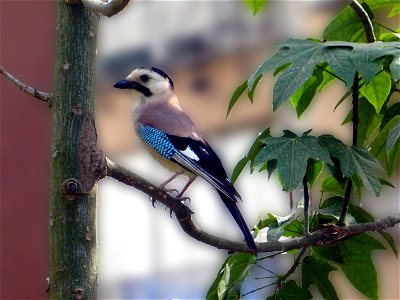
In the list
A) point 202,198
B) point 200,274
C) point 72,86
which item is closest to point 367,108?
point 72,86

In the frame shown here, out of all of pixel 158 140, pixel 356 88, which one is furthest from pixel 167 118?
pixel 356 88

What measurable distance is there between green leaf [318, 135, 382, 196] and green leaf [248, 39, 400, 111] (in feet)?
0.47

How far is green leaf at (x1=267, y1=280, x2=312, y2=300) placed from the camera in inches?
77.3

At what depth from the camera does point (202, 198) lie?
533 centimetres

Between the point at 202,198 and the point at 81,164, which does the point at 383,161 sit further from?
the point at 202,198

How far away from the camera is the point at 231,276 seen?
2.02 m

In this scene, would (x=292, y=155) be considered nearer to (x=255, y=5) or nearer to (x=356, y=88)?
(x=356, y=88)

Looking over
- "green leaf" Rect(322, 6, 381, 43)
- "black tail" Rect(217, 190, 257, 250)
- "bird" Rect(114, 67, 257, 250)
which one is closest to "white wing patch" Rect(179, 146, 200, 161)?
"bird" Rect(114, 67, 257, 250)

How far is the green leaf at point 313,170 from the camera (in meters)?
1.91

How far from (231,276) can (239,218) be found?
12 cm

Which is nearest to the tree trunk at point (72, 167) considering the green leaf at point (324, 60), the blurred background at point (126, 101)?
the green leaf at point (324, 60)

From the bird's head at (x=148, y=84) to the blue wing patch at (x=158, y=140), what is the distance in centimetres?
22

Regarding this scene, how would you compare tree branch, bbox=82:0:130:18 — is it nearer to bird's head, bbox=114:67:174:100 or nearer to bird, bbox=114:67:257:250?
bird, bbox=114:67:257:250

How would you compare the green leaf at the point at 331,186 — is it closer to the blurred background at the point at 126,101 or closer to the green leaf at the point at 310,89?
the green leaf at the point at 310,89
